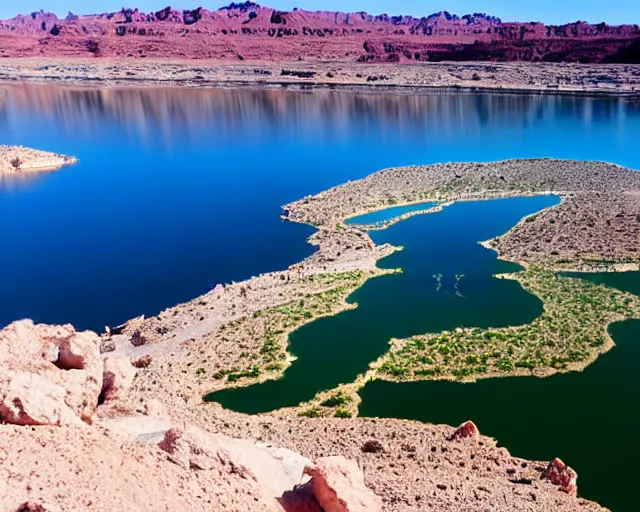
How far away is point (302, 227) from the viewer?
46906mm

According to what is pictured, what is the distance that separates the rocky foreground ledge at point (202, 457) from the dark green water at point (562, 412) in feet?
4.88

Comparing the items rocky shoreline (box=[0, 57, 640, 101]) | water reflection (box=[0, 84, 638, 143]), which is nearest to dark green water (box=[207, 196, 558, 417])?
water reflection (box=[0, 84, 638, 143])

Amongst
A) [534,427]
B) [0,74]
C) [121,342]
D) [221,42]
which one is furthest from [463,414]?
[221,42]

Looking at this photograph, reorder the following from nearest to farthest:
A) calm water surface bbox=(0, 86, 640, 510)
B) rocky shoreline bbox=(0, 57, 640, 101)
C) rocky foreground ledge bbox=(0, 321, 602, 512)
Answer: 1. rocky foreground ledge bbox=(0, 321, 602, 512)
2. calm water surface bbox=(0, 86, 640, 510)
3. rocky shoreline bbox=(0, 57, 640, 101)

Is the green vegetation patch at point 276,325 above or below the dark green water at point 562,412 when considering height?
above

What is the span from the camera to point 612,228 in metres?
41.7

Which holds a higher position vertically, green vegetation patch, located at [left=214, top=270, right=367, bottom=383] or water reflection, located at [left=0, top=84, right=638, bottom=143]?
water reflection, located at [left=0, top=84, right=638, bottom=143]

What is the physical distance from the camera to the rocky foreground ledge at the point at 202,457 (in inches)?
439

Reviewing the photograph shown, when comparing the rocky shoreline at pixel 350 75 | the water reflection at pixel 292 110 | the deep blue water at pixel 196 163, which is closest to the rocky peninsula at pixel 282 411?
the deep blue water at pixel 196 163

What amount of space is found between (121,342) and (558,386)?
19.7m

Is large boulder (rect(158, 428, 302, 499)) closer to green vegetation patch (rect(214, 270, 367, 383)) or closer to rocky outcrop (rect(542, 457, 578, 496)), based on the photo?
rocky outcrop (rect(542, 457, 578, 496))

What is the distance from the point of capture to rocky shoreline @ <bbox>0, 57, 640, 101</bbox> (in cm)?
12212

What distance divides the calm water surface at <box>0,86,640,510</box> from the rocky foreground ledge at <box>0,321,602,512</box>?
8.15 ft

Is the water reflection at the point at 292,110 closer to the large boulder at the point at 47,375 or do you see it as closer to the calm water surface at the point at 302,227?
the calm water surface at the point at 302,227
